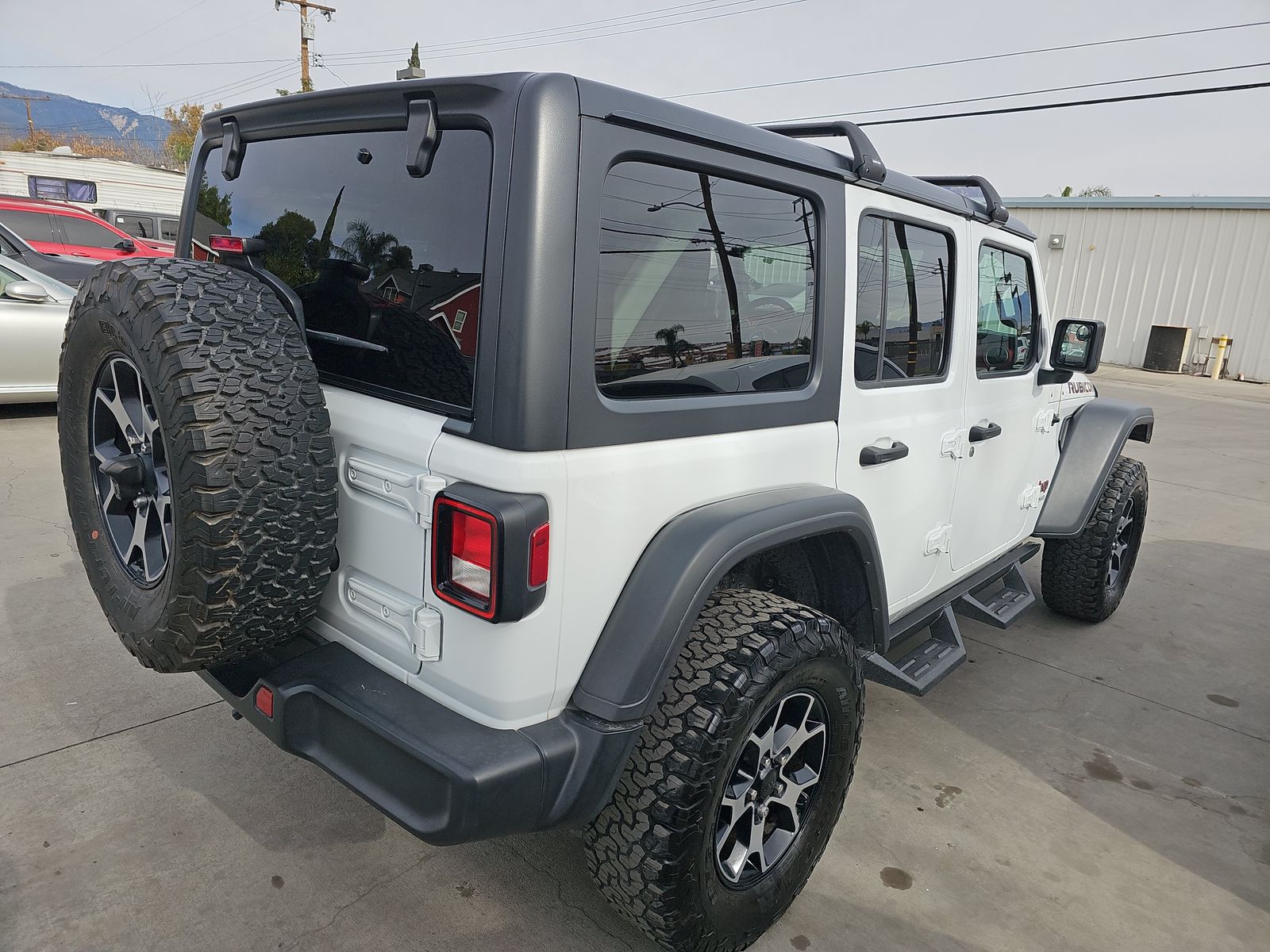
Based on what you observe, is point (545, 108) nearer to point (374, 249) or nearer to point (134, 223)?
point (374, 249)

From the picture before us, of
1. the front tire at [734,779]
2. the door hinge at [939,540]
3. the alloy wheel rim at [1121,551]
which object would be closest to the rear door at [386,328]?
the front tire at [734,779]

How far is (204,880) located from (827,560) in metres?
1.92

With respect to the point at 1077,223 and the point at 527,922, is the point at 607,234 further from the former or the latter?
the point at 1077,223

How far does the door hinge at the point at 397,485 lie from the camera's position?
1767 millimetres

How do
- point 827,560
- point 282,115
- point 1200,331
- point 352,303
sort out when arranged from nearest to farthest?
point 352,303 < point 282,115 < point 827,560 < point 1200,331

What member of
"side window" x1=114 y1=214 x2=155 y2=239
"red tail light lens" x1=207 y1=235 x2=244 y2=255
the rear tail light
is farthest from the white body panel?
the rear tail light

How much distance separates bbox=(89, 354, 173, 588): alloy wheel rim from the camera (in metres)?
1.98

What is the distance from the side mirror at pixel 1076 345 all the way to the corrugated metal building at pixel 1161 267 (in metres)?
17.7

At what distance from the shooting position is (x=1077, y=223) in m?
19.8

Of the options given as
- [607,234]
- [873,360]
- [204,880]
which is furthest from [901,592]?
[204,880]

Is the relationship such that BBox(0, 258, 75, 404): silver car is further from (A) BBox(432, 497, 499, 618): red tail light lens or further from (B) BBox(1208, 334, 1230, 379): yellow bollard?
(B) BBox(1208, 334, 1230, 379): yellow bollard

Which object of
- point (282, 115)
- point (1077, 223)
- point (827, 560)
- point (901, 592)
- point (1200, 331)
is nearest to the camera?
point (282, 115)

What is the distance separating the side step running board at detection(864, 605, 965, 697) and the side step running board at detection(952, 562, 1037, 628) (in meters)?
0.24

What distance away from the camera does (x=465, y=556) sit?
67.9 inches
